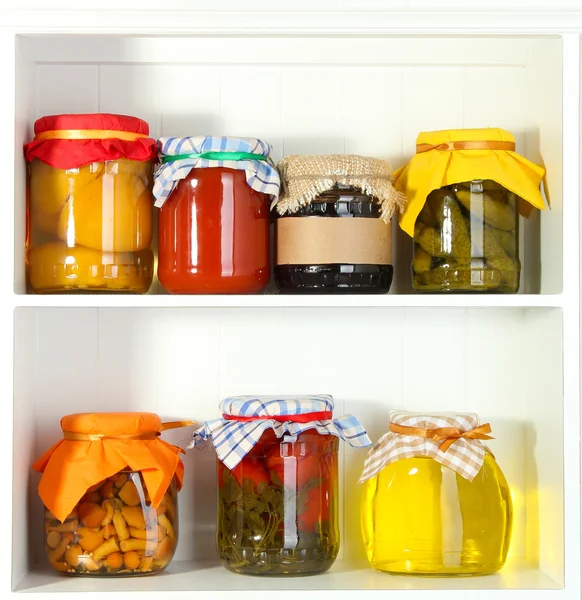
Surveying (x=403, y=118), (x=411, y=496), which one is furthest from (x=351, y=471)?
(x=403, y=118)

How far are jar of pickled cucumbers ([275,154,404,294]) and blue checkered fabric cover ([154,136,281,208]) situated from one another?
3 centimetres

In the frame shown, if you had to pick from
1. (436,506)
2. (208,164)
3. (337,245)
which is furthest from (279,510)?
(208,164)

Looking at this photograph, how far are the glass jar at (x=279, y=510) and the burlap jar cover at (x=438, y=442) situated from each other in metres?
0.08

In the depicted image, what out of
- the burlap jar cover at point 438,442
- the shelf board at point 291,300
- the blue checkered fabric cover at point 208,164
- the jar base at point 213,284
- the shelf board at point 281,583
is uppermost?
the blue checkered fabric cover at point 208,164

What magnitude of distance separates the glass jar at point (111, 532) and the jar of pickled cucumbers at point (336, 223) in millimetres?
333

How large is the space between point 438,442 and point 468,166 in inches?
14.1

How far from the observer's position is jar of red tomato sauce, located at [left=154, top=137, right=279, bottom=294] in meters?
1.11

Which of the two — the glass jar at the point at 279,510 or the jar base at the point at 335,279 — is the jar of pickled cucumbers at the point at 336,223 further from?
the glass jar at the point at 279,510

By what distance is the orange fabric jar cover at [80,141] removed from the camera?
1.09m

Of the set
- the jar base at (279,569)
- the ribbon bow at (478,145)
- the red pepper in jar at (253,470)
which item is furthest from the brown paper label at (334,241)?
the jar base at (279,569)
